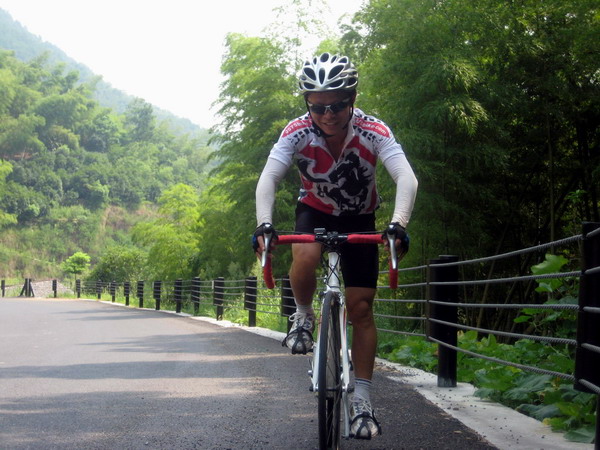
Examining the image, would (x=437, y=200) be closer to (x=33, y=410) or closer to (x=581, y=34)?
(x=581, y=34)

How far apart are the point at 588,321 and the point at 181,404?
283 centimetres

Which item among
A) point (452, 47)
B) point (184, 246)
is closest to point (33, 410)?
point (452, 47)

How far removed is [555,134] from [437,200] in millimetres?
2596

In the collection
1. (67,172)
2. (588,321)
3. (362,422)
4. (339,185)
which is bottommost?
(362,422)

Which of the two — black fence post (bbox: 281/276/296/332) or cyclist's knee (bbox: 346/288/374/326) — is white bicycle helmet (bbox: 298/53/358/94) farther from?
black fence post (bbox: 281/276/296/332)

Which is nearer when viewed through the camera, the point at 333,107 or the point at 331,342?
the point at 331,342

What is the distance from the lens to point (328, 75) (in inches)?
141

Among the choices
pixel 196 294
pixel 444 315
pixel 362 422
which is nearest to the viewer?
pixel 362 422

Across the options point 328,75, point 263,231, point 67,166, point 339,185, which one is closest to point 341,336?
point 263,231

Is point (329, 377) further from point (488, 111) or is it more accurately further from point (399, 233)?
point (488, 111)

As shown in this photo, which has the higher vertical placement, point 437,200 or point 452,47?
point 452,47

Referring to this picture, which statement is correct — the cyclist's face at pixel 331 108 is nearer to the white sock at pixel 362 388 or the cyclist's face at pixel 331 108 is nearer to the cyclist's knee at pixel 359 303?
the cyclist's knee at pixel 359 303

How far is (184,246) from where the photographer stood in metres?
41.2

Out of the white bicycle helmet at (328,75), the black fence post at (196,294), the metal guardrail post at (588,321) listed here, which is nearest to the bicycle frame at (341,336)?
the white bicycle helmet at (328,75)
